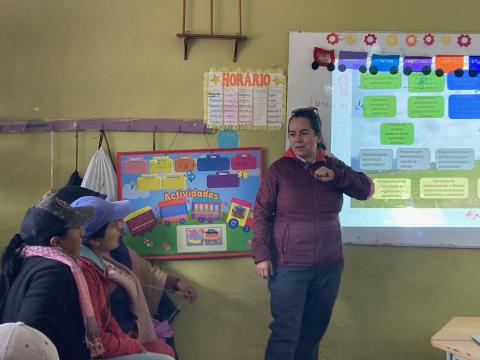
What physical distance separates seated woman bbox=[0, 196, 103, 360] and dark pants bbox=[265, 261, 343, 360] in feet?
2.96

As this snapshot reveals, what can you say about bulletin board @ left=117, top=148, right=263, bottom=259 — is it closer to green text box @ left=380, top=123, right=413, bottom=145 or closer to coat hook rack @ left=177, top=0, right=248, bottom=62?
coat hook rack @ left=177, top=0, right=248, bottom=62

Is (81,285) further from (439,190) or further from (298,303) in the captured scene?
(439,190)

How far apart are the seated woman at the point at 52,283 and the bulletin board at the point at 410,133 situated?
1.44m

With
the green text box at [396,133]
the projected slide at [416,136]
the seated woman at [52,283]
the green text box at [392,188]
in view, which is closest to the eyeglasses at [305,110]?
the projected slide at [416,136]

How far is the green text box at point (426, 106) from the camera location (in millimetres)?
2557

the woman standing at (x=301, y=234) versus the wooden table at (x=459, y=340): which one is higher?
the woman standing at (x=301, y=234)

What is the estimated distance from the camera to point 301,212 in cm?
221

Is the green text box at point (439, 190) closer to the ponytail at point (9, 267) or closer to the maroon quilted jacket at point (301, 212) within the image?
the maroon quilted jacket at point (301, 212)

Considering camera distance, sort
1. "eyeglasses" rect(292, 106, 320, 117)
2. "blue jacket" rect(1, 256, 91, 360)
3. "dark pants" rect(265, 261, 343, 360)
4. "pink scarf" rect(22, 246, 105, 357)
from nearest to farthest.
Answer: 1. "blue jacket" rect(1, 256, 91, 360)
2. "pink scarf" rect(22, 246, 105, 357)
3. "dark pants" rect(265, 261, 343, 360)
4. "eyeglasses" rect(292, 106, 320, 117)

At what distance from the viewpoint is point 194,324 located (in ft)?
8.47

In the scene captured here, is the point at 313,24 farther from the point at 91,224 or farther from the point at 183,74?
the point at 91,224

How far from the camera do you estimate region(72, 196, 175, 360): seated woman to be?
64.0 inches

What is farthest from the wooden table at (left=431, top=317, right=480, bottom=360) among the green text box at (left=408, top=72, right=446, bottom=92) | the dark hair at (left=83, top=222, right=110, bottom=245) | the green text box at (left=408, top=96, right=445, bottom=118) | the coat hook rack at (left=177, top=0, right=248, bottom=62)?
the coat hook rack at (left=177, top=0, right=248, bottom=62)

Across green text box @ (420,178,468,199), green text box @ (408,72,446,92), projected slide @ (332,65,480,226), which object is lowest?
green text box @ (420,178,468,199)
